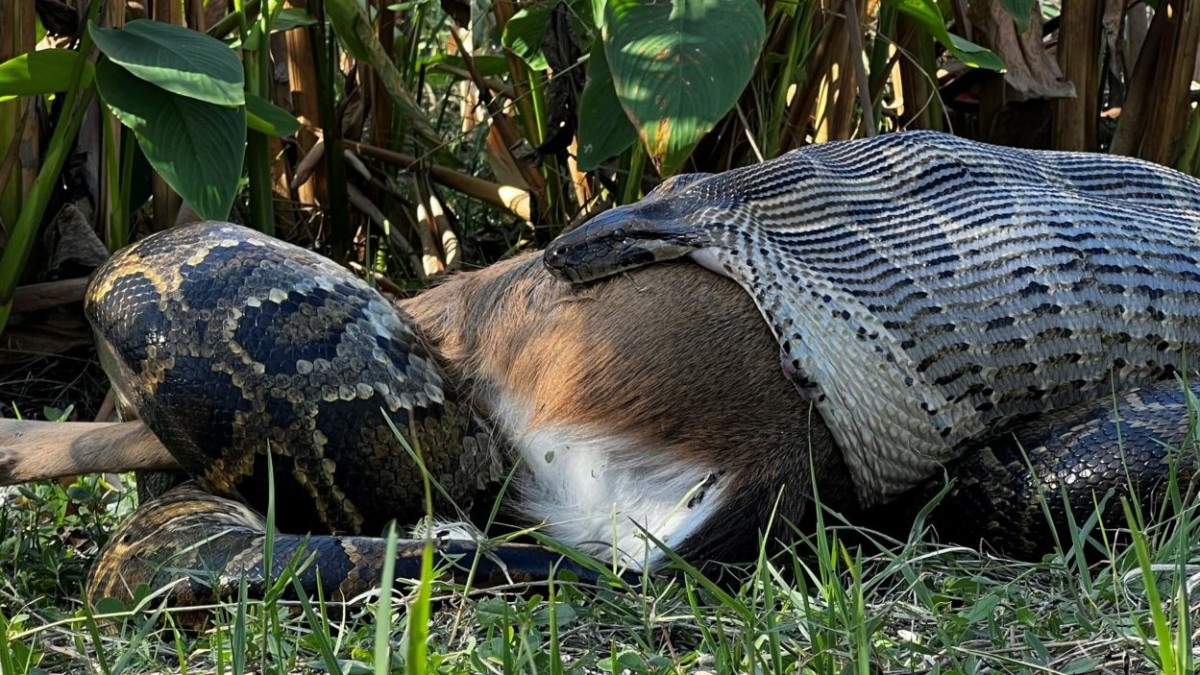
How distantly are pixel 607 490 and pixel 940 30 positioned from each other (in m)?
1.75

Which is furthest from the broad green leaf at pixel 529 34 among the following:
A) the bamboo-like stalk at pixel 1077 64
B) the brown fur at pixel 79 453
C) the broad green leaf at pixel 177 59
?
the brown fur at pixel 79 453

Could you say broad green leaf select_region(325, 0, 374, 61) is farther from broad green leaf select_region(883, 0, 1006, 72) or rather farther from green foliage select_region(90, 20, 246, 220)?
broad green leaf select_region(883, 0, 1006, 72)

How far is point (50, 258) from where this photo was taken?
3625 mm

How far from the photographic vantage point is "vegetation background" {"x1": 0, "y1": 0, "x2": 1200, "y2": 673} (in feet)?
6.10

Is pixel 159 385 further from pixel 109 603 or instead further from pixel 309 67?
pixel 309 67

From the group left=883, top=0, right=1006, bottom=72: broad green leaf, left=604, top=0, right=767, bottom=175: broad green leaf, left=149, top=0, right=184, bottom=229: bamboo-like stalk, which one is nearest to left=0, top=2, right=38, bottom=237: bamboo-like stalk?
left=149, top=0, right=184, bottom=229: bamboo-like stalk

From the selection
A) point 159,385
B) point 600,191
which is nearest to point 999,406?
point 159,385

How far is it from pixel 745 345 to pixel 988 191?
2.11 ft

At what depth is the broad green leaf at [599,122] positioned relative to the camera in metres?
3.44

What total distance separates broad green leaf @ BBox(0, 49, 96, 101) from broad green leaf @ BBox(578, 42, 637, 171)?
114 centimetres

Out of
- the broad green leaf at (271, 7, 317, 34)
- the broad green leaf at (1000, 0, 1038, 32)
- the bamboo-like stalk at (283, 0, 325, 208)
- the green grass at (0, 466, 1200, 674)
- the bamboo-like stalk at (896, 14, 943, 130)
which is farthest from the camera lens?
the bamboo-like stalk at (283, 0, 325, 208)

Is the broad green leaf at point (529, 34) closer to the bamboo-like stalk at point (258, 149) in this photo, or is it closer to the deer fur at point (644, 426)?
the bamboo-like stalk at point (258, 149)

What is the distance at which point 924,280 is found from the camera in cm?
253

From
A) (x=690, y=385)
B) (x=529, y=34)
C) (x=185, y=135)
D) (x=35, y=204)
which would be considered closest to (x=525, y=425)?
(x=690, y=385)
